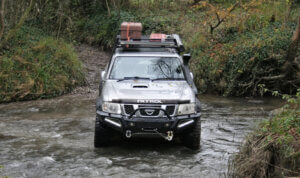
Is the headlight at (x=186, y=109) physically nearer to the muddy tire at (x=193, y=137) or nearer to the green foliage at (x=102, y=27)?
the muddy tire at (x=193, y=137)

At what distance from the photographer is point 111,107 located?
321 inches

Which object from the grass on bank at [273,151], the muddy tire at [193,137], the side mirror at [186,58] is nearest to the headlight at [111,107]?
the muddy tire at [193,137]

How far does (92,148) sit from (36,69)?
23.1 feet

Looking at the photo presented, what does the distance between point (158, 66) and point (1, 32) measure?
7.87 m

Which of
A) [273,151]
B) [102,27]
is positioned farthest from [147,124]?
[102,27]

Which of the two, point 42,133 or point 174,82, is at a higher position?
point 174,82

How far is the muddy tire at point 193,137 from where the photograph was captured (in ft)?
27.5

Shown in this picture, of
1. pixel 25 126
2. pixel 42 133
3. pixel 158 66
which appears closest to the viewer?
pixel 158 66

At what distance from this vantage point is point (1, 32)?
15297 millimetres

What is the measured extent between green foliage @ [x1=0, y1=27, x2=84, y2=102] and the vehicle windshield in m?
5.83

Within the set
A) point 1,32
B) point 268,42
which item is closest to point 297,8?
point 268,42

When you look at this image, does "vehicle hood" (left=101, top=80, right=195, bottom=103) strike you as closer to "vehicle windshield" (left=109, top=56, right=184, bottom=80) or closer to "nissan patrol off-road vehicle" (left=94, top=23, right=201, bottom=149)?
"nissan patrol off-road vehicle" (left=94, top=23, right=201, bottom=149)

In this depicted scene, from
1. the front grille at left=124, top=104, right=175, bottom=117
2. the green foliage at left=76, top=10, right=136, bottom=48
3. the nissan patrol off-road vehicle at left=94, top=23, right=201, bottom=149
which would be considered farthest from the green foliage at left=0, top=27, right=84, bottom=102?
the front grille at left=124, top=104, right=175, bottom=117

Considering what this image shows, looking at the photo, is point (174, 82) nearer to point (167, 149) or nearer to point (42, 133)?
point (167, 149)
